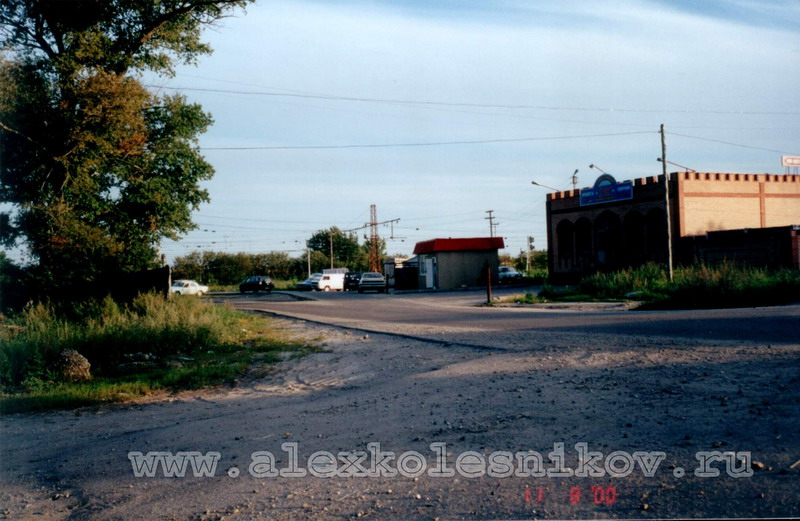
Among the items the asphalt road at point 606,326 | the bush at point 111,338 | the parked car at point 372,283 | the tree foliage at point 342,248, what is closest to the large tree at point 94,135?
the bush at point 111,338

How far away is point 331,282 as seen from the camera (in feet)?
207

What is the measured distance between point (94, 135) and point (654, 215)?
35.5 metres

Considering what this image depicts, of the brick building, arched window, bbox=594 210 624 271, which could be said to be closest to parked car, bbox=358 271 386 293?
the brick building

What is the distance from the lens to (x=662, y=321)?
1497 cm

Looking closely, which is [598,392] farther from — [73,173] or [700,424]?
[73,173]

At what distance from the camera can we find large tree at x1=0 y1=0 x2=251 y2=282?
2005 centimetres

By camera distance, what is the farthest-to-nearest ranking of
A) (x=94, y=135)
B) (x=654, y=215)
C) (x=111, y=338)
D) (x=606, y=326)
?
(x=654, y=215) < (x=94, y=135) < (x=606, y=326) < (x=111, y=338)

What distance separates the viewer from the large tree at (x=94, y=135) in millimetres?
20047

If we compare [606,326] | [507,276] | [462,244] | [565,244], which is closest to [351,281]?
[462,244]

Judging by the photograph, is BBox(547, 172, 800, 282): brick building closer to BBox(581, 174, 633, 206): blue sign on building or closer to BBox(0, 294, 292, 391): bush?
BBox(581, 174, 633, 206): blue sign on building

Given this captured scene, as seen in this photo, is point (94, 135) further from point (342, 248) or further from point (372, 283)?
point (342, 248)

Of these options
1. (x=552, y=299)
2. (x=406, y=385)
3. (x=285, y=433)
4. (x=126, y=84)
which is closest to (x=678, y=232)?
(x=552, y=299)

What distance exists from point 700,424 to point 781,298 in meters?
20.0
